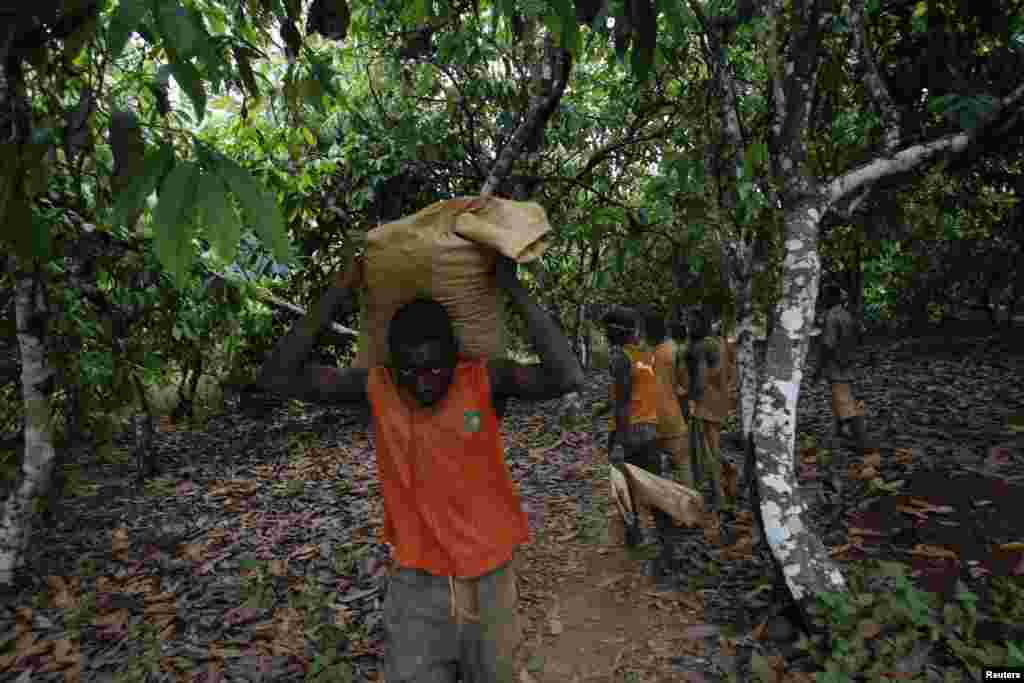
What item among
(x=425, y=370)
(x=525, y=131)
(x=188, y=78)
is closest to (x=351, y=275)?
(x=425, y=370)

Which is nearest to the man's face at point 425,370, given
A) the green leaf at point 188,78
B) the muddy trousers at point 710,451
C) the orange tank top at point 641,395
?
the green leaf at point 188,78

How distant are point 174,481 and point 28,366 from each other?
11.0ft

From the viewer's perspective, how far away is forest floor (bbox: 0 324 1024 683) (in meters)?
4.02

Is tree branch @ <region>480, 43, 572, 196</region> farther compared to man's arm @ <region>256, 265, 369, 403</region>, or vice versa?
tree branch @ <region>480, 43, 572, 196</region>

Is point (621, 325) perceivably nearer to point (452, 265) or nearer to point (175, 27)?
point (452, 265)

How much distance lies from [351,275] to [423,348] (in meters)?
0.43

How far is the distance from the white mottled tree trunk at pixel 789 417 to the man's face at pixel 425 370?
2.38 m

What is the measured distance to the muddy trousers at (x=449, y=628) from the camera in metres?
2.24

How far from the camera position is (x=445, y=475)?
2244mm

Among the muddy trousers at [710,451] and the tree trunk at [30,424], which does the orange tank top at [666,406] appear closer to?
the muddy trousers at [710,451]

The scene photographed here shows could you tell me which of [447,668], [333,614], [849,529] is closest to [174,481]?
[333,614]

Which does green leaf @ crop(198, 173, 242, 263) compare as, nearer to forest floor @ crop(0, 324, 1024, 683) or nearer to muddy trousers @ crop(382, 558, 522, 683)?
muddy trousers @ crop(382, 558, 522, 683)

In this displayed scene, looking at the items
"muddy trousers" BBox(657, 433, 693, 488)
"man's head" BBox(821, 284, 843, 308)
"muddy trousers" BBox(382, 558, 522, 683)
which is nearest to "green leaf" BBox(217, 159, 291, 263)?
"muddy trousers" BBox(382, 558, 522, 683)

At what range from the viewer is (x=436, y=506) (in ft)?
7.36
